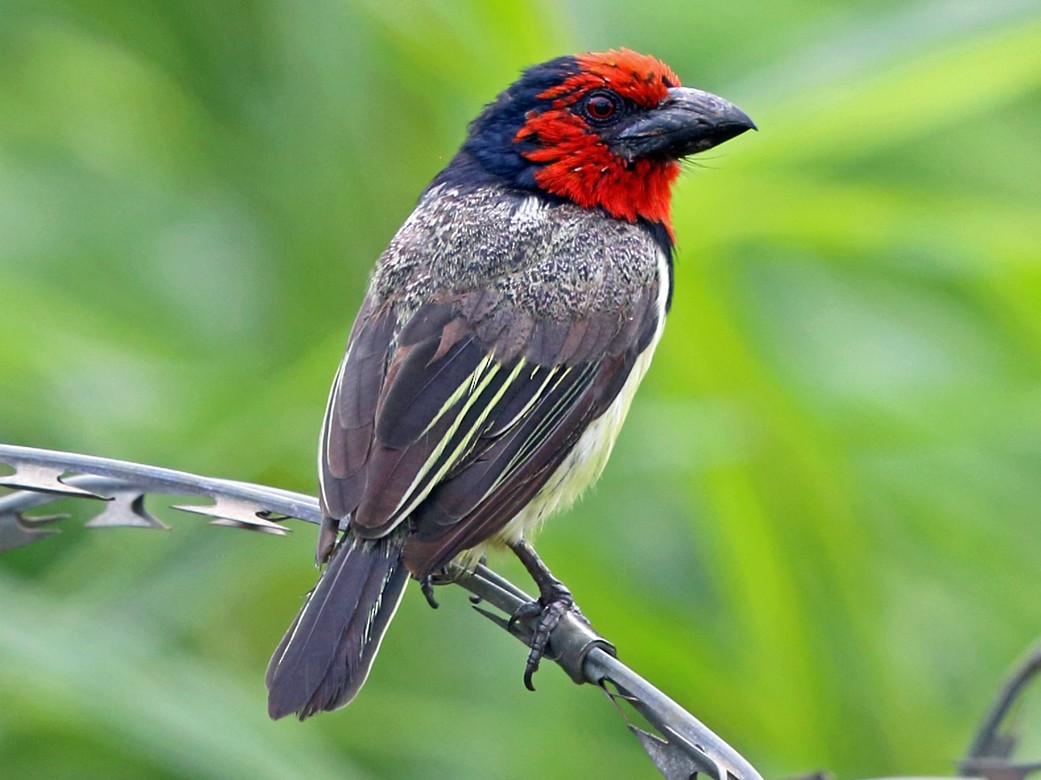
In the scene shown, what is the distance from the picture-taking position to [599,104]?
3607 millimetres

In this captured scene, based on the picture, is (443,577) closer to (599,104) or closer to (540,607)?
(540,607)

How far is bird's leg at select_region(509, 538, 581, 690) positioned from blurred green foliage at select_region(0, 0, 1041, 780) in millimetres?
591

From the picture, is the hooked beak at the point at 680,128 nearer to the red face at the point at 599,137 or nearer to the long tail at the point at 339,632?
the red face at the point at 599,137

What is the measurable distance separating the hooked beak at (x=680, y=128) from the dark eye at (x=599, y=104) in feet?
0.18

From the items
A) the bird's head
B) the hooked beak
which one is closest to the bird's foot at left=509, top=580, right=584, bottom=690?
the bird's head

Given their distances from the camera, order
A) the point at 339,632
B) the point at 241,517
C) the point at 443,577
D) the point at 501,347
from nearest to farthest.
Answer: the point at 241,517 → the point at 339,632 → the point at 443,577 → the point at 501,347

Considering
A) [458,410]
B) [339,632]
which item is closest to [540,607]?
[458,410]

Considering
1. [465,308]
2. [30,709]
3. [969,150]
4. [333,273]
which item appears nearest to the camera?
[465,308]

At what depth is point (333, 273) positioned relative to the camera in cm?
445

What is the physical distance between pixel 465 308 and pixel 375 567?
600 mm

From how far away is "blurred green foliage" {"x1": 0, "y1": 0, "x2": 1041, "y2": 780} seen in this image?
12.5ft

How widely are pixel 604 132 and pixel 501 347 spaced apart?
2.14 feet

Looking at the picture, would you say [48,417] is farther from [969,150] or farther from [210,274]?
[969,150]

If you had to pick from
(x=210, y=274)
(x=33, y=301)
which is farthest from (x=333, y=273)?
(x=33, y=301)
